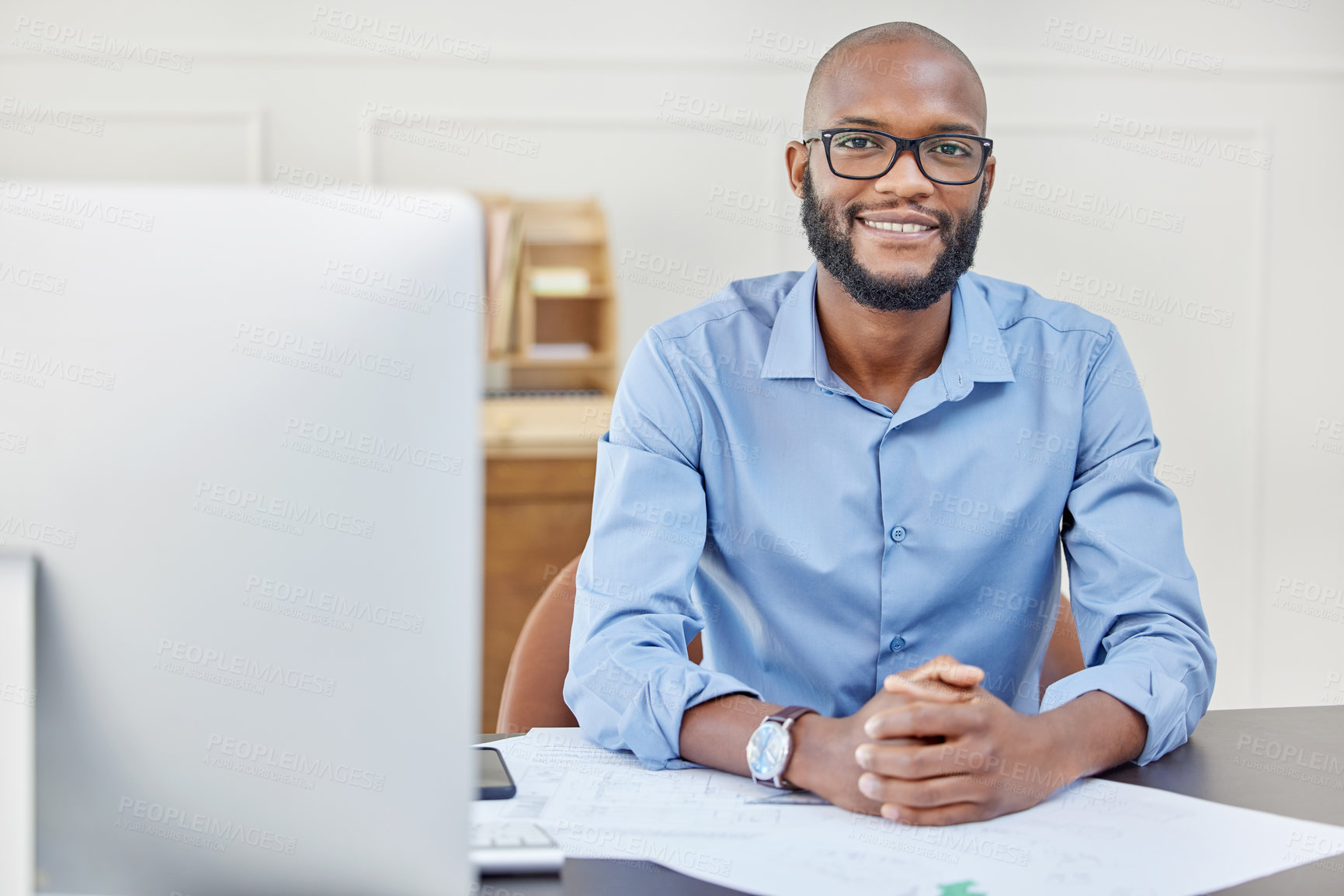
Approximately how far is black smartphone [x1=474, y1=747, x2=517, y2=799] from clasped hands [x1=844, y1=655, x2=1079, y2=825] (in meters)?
0.29

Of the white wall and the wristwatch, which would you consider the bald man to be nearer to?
the wristwatch

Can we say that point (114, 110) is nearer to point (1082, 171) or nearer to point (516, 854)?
point (1082, 171)

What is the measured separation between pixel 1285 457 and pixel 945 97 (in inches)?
114

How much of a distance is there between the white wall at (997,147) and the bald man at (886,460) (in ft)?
6.99

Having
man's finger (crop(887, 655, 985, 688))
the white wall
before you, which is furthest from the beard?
the white wall

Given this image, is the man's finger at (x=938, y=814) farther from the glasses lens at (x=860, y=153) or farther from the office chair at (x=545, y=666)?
the glasses lens at (x=860, y=153)

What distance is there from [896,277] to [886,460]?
25 centimetres

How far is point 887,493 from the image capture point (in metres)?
1.35

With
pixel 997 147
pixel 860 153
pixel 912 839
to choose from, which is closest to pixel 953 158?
pixel 860 153

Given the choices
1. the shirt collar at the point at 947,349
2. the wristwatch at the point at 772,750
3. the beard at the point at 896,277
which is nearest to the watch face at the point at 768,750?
the wristwatch at the point at 772,750

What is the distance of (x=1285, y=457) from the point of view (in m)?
3.69

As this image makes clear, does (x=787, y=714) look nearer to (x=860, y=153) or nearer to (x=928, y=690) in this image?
(x=928, y=690)

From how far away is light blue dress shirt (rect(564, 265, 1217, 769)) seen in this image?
1.32 m

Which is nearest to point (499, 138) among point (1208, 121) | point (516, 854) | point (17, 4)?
point (17, 4)
